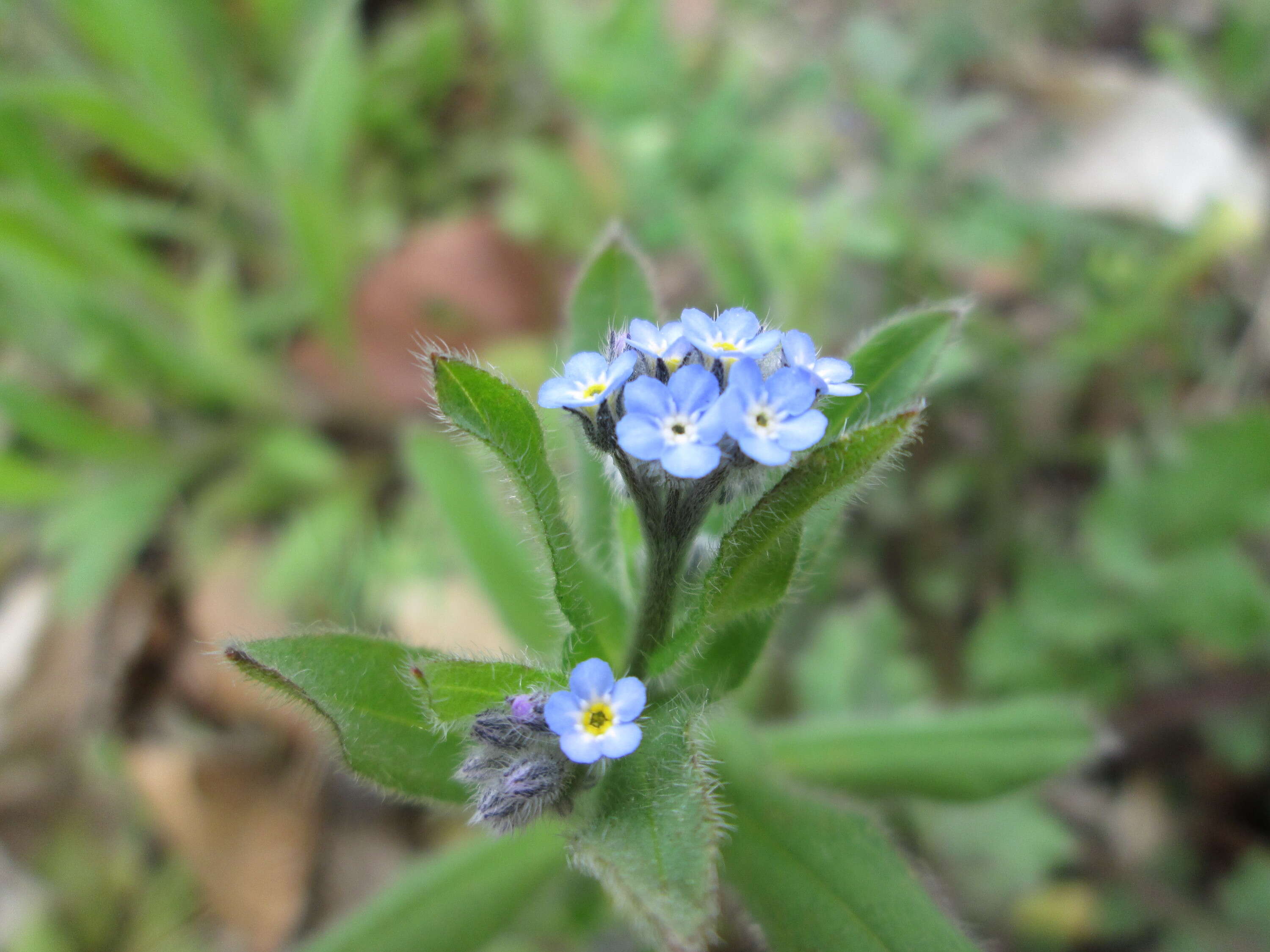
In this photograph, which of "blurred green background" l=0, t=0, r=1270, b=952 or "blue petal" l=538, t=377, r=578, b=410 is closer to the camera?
"blue petal" l=538, t=377, r=578, b=410

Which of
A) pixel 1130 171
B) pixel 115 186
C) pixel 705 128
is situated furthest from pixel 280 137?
pixel 1130 171

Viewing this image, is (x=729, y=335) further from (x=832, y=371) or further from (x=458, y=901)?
(x=458, y=901)

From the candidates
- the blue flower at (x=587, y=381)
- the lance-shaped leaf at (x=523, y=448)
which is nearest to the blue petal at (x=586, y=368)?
the blue flower at (x=587, y=381)

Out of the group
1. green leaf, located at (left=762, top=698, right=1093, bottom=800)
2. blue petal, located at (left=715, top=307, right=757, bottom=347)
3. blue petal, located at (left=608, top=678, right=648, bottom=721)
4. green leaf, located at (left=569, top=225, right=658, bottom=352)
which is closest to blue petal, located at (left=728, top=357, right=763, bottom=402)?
blue petal, located at (left=715, top=307, right=757, bottom=347)

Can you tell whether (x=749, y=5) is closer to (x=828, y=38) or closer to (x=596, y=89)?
(x=828, y=38)

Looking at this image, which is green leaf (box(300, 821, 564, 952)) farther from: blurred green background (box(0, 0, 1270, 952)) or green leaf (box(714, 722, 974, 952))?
blurred green background (box(0, 0, 1270, 952))

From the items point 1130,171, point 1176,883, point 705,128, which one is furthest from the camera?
point 1130,171
